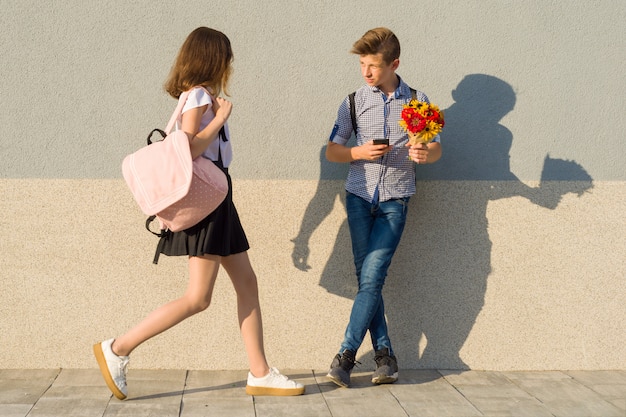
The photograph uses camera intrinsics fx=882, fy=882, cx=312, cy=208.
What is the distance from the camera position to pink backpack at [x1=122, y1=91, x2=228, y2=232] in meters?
4.32

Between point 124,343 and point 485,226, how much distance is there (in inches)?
92.8

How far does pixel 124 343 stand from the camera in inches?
182

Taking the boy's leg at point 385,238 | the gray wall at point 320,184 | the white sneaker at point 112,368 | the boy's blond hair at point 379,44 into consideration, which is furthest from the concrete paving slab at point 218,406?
the boy's blond hair at point 379,44

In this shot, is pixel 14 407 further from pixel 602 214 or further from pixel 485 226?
pixel 602 214

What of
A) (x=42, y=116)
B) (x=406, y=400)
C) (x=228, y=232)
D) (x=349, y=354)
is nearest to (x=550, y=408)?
(x=406, y=400)

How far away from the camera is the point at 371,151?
16.2 feet

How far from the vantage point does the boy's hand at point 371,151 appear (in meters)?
4.92

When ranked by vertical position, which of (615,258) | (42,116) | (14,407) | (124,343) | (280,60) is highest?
(280,60)

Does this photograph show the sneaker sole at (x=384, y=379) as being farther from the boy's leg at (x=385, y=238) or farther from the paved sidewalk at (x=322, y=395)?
the boy's leg at (x=385, y=238)

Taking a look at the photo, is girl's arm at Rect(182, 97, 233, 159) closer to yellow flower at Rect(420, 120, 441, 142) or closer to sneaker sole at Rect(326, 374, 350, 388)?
yellow flower at Rect(420, 120, 441, 142)

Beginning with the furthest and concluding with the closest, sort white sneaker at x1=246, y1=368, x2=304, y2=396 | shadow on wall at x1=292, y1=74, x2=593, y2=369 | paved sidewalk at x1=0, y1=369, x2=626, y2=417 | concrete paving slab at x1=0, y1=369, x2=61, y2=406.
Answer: shadow on wall at x1=292, y1=74, x2=593, y2=369 < white sneaker at x1=246, y1=368, x2=304, y2=396 < concrete paving slab at x1=0, y1=369, x2=61, y2=406 < paved sidewalk at x1=0, y1=369, x2=626, y2=417

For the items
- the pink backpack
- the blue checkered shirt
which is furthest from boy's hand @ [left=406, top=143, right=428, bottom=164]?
the pink backpack

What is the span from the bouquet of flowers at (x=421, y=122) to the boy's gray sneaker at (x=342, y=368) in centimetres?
130

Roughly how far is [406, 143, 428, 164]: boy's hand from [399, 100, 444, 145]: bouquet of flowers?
2.0 inches
